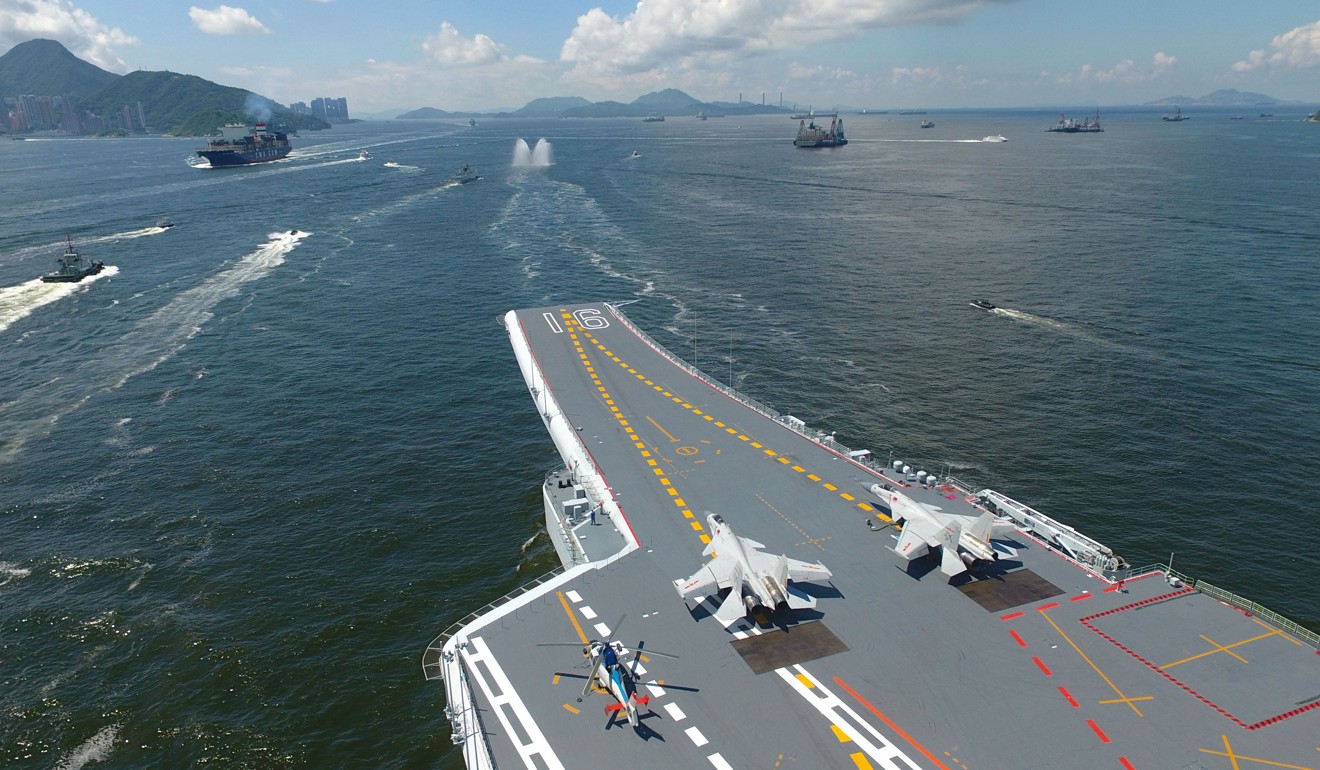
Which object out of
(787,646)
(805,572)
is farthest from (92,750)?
(805,572)

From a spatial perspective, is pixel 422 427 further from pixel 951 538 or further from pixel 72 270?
pixel 72 270

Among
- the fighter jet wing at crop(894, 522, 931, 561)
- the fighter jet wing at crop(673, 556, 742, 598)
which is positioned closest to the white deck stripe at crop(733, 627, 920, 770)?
the fighter jet wing at crop(673, 556, 742, 598)

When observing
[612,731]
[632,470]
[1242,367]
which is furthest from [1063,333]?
[612,731]

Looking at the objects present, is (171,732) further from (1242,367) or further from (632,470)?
(1242,367)

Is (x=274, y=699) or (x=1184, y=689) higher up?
(x=1184, y=689)

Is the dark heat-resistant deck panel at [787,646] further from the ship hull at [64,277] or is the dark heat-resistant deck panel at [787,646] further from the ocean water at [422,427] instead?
the ship hull at [64,277]

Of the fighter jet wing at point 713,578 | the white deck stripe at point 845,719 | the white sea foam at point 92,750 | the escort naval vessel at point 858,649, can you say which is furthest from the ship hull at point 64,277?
the white deck stripe at point 845,719
